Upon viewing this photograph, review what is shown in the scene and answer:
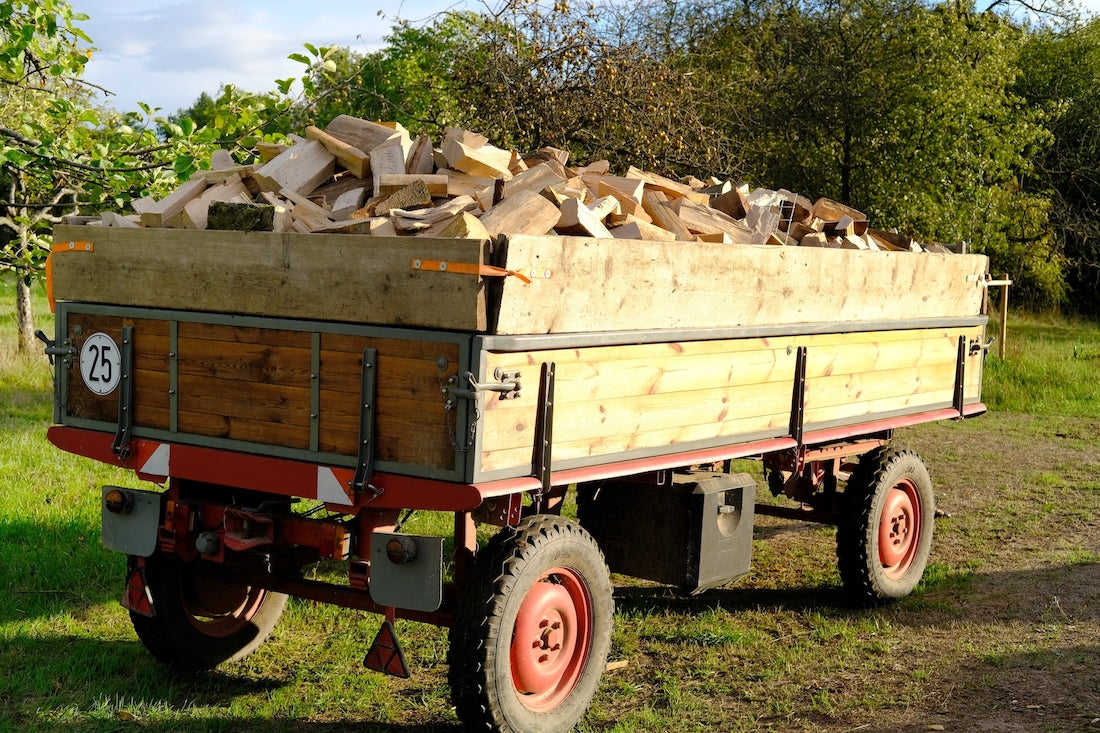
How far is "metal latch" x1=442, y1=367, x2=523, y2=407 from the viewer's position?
12.1 ft

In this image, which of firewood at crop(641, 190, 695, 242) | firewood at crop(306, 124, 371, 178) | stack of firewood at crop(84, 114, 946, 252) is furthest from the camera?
firewood at crop(641, 190, 695, 242)

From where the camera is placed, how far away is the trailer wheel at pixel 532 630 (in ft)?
13.0

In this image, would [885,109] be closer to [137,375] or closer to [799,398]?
[799,398]

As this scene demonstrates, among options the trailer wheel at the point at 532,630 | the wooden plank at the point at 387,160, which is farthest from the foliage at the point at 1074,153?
the trailer wheel at the point at 532,630

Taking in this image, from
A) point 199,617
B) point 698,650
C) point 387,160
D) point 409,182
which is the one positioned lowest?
point 698,650

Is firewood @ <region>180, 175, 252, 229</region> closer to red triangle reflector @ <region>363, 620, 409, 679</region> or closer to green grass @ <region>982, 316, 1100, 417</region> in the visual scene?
red triangle reflector @ <region>363, 620, 409, 679</region>

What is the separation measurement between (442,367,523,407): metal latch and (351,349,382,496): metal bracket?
0.30m

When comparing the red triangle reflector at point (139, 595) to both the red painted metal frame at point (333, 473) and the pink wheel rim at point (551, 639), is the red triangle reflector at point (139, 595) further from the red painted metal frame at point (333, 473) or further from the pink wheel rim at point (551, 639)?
the pink wheel rim at point (551, 639)

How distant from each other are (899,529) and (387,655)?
3.79 metres

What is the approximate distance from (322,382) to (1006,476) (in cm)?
797

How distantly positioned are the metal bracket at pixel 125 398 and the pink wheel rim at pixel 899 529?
4.08 metres

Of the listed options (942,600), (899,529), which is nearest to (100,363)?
(899,529)

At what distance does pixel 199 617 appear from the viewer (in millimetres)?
5219

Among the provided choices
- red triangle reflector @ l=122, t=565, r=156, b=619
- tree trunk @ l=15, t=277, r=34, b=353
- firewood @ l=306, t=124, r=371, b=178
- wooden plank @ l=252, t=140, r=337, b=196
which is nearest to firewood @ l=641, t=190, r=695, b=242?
firewood @ l=306, t=124, r=371, b=178
